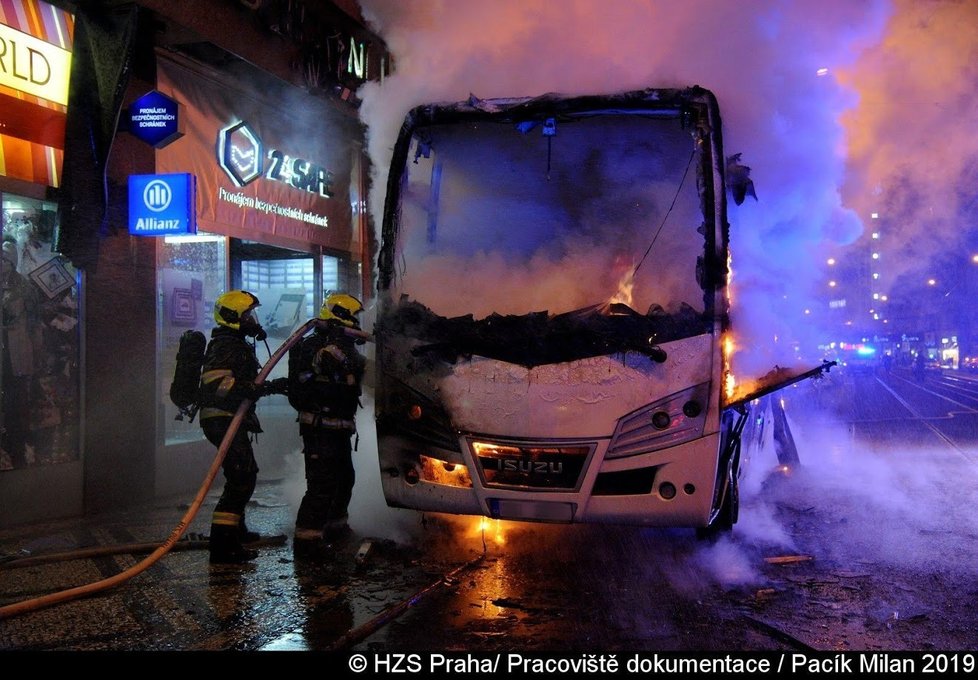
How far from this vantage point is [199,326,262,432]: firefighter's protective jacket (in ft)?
16.7

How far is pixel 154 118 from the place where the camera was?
708 cm

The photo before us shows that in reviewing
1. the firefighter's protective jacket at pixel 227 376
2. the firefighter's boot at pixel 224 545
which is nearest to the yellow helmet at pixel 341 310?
the firefighter's protective jacket at pixel 227 376

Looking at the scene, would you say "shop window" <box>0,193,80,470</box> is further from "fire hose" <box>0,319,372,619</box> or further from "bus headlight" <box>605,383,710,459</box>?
"bus headlight" <box>605,383,710,459</box>

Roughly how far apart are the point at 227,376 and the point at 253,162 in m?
4.97

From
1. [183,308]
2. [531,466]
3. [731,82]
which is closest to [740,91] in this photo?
[731,82]

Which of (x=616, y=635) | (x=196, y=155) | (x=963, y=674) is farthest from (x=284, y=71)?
(x=963, y=674)

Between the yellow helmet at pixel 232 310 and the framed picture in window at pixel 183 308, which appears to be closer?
the yellow helmet at pixel 232 310

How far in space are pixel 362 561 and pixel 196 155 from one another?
17.8ft

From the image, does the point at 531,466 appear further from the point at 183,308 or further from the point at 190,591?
the point at 183,308

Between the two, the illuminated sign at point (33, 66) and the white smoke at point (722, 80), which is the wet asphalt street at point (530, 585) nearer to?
the white smoke at point (722, 80)

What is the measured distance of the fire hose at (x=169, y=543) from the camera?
4.07 metres

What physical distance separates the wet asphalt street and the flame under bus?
0.54 m

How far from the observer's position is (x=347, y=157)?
11.7 metres

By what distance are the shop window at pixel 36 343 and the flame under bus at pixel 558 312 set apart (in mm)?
3618
